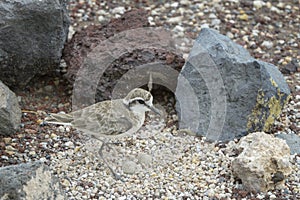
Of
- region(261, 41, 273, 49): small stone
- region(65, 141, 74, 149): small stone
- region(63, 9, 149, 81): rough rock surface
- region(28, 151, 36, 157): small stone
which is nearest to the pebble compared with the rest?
region(261, 41, 273, 49): small stone

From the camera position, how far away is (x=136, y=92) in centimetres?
612

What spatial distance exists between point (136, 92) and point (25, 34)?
5.45ft

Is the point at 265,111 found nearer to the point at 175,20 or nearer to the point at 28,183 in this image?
the point at 175,20

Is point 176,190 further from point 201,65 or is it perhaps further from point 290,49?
point 290,49

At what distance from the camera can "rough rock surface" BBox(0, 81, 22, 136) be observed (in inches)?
250

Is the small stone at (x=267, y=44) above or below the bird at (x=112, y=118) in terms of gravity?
below

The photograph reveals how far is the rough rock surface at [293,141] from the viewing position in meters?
6.45

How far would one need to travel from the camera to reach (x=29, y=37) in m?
6.88

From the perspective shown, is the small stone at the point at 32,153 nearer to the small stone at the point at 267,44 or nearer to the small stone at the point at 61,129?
the small stone at the point at 61,129

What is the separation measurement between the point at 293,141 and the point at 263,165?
Result: 99 cm

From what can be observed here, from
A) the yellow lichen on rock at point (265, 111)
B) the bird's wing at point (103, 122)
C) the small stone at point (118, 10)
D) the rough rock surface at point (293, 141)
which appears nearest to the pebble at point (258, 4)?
the small stone at point (118, 10)

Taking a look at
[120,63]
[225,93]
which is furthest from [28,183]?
[225,93]

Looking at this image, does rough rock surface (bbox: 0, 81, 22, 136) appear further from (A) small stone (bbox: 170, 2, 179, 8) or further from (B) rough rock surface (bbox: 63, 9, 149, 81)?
(A) small stone (bbox: 170, 2, 179, 8)

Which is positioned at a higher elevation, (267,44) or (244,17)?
(244,17)
